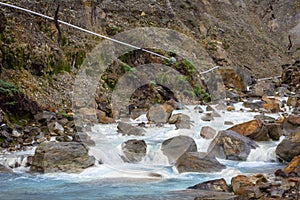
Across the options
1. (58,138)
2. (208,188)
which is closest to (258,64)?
(58,138)

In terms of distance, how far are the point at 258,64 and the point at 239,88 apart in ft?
29.8

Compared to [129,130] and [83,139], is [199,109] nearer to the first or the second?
[129,130]

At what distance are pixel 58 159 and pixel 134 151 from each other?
172 centimetres

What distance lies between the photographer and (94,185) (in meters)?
6.36

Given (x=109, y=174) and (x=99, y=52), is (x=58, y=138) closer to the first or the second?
(x=109, y=174)

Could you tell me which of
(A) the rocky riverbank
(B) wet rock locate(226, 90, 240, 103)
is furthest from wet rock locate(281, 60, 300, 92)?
(A) the rocky riverbank

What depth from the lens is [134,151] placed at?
8.18 m

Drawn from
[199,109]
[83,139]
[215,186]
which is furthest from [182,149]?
[199,109]

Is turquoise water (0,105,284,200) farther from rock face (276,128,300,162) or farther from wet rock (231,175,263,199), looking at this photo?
wet rock (231,175,263,199)

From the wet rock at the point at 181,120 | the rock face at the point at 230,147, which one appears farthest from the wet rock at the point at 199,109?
the rock face at the point at 230,147

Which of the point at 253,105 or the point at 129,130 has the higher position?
the point at 253,105

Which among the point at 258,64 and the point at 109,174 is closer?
the point at 109,174

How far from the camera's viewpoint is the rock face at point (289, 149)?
7.80 m

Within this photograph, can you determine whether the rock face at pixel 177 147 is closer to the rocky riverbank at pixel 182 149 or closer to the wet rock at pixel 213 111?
the rocky riverbank at pixel 182 149
